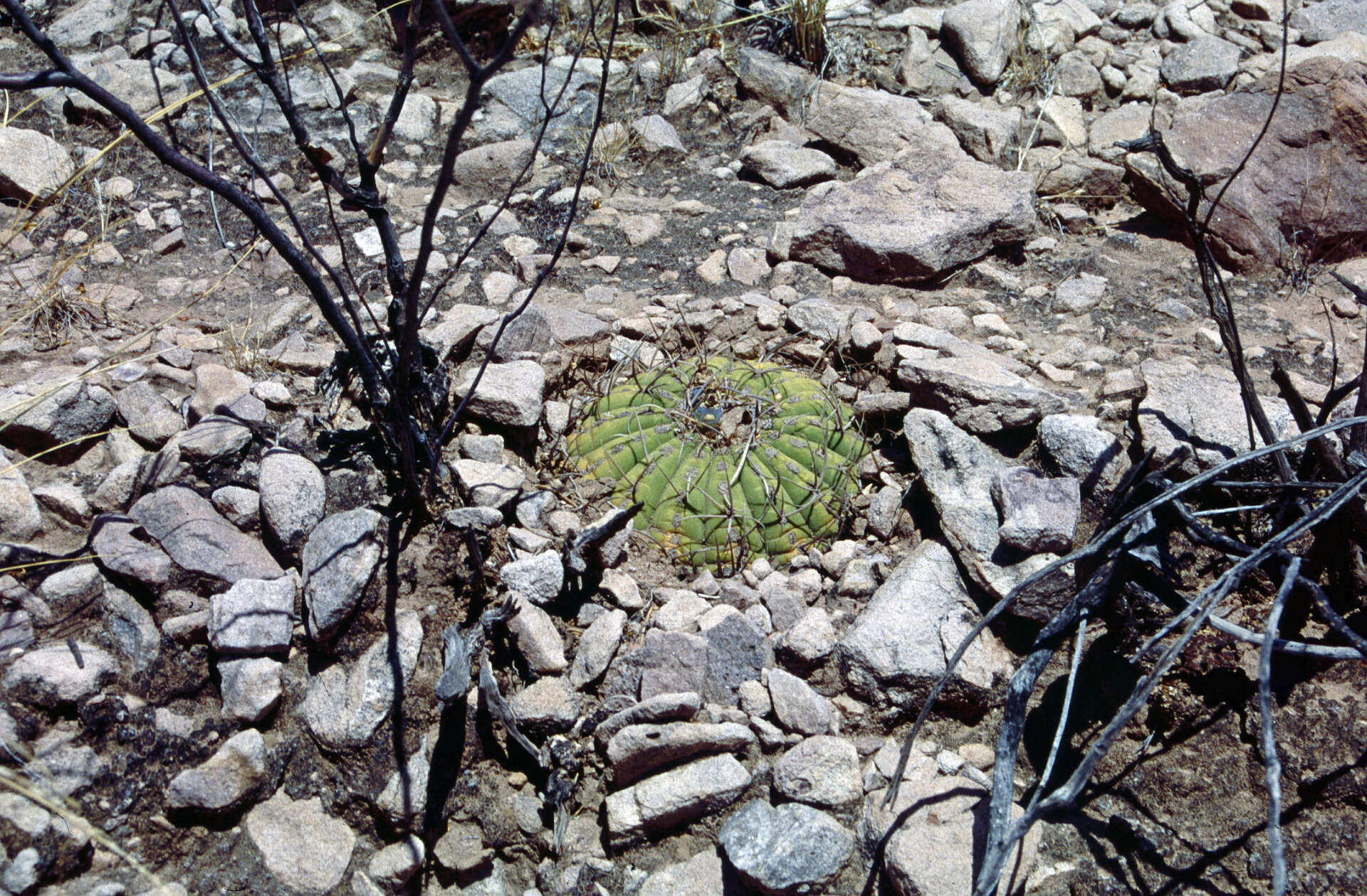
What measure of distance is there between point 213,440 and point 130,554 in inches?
14.9

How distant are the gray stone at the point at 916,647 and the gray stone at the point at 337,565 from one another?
1.19m

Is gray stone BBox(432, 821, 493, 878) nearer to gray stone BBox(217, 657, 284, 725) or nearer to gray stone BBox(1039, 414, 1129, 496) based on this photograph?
gray stone BBox(217, 657, 284, 725)

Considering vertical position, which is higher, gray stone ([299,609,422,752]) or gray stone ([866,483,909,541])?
gray stone ([866,483,909,541])

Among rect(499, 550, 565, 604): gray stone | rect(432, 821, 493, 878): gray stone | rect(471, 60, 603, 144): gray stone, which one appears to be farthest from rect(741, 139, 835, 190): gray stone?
rect(432, 821, 493, 878): gray stone

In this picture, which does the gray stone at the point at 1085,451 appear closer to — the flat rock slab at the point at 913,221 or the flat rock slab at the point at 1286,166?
the flat rock slab at the point at 913,221

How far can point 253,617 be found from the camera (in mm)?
2217

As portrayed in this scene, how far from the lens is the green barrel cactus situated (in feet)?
8.60

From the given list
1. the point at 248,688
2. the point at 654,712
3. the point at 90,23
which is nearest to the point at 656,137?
the point at 90,23

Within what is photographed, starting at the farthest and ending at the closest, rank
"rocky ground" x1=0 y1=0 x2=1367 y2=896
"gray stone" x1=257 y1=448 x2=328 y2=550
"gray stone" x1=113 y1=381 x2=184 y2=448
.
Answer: "gray stone" x1=113 y1=381 x2=184 y2=448 < "gray stone" x1=257 y1=448 x2=328 y2=550 < "rocky ground" x1=0 y1=0 x2=1367 y2=896

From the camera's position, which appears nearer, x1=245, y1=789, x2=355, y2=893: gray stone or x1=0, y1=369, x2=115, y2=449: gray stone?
x1=245, y1=789, x2=355, y2=893: gray stone

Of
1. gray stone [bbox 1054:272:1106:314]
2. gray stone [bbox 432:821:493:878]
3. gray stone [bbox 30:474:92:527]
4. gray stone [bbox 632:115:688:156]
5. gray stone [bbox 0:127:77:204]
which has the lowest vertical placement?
gray stone [bbox 432:821:493:878]

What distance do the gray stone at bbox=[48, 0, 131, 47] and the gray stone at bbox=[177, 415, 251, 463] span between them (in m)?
3.40

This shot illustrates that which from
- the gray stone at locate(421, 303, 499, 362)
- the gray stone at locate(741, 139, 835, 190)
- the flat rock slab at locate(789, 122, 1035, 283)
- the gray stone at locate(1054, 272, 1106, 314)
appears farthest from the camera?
the gray stone at locate(741, 139, 835, 190)

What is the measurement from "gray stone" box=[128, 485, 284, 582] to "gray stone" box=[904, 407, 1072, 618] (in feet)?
5.79
